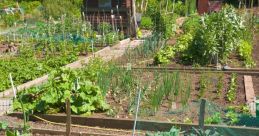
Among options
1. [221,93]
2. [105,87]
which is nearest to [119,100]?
[105,87]

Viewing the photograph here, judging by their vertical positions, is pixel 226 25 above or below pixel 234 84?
above

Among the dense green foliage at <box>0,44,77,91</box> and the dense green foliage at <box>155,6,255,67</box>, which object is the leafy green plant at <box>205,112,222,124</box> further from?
the dense green foliage at <box>0,44,77,91</box>

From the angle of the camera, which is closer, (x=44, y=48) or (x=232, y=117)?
(x=232, y=117)

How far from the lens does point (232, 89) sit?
328 inches

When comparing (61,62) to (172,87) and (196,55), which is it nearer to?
(196,55)

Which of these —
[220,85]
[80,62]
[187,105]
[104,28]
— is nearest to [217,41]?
[220,85]

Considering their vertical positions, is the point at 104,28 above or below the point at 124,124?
above

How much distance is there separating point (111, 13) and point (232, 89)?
10.6m

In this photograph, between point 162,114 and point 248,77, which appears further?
point 248,77

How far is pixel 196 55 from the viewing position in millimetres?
11242

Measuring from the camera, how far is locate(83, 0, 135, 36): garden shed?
57.9ft

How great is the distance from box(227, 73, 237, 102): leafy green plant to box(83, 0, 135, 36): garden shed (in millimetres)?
8313

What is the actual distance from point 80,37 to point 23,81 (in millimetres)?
5081

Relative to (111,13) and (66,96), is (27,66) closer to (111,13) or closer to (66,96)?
(66,96)
